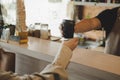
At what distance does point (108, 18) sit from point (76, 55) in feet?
2.22

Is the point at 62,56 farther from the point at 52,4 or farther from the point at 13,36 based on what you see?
the point at 52,4

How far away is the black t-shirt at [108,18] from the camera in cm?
181

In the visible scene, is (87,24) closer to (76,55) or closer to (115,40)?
(115,40)

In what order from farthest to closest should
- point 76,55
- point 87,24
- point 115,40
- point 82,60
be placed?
1. point 115,40
2. point 87,24
3. point 76,55
4. point 82,60

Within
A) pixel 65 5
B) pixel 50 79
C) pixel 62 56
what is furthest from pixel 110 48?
pixel 65 5

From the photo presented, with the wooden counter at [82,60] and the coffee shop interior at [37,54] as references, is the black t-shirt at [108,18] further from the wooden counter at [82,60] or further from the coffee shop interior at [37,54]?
the wooden counter at [82,60]

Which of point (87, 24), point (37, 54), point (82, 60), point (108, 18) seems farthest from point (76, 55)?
point (108, 18)

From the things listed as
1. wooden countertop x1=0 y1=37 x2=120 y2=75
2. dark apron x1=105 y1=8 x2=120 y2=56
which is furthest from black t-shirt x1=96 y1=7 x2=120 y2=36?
wooden countertop x1=0 y1=37 x2=120 y2=75

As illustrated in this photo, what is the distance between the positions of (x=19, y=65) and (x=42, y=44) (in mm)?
332

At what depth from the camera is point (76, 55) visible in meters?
1.34

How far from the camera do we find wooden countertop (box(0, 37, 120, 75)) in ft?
3.73

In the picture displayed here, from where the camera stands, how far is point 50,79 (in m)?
0.79

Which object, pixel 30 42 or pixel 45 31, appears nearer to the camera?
pixel 30 42

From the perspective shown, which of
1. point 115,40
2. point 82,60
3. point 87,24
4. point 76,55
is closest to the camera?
point 82,60
